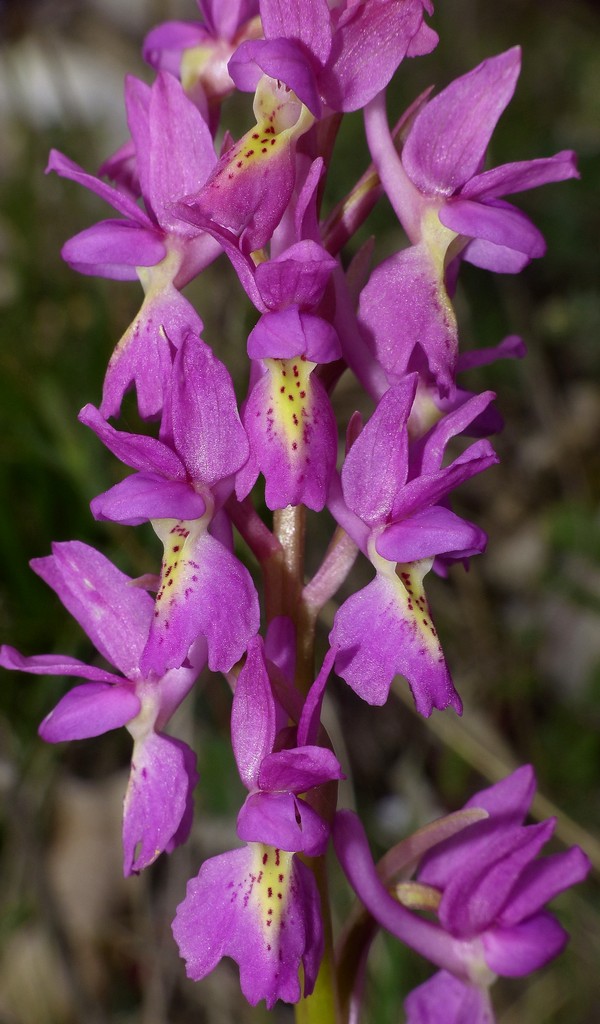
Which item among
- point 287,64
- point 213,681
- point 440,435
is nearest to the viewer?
point 287,64

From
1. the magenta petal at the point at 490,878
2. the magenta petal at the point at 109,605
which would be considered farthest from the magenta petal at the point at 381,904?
the magenta petal at the point at 109,605

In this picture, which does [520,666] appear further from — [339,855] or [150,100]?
[150,100]

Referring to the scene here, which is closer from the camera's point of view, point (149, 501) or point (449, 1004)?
point (149, 501)

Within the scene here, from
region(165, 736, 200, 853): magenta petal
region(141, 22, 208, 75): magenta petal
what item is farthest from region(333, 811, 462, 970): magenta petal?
region(141, 22, 208, 75): magenta petal

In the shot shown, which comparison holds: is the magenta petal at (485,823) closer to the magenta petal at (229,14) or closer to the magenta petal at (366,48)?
the magenta petal at (366,48)

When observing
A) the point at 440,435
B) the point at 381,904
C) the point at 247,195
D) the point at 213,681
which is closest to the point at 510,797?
the point at 381,904

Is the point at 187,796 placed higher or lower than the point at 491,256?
lower

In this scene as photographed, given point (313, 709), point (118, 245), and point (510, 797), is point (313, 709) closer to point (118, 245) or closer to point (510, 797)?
point (510, 797)
